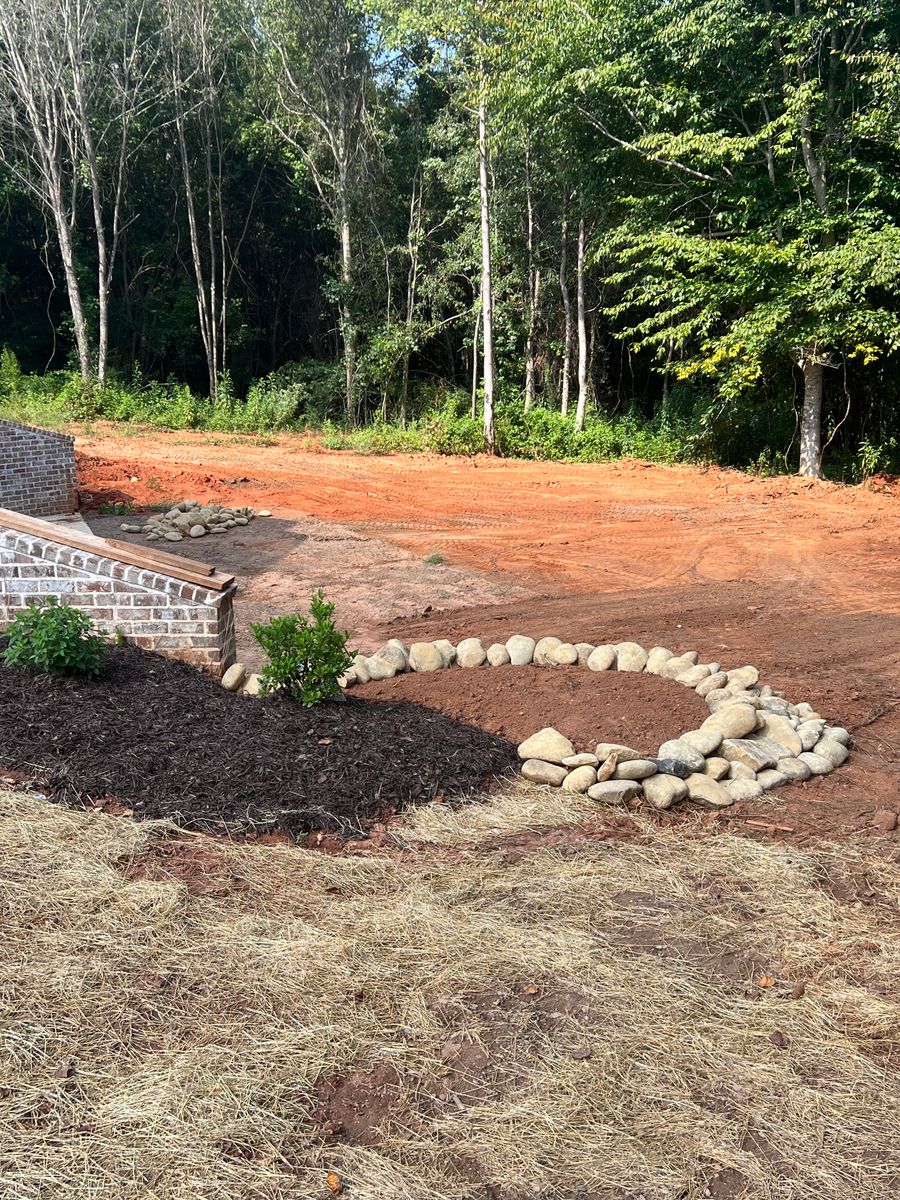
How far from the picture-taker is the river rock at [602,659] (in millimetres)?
5664

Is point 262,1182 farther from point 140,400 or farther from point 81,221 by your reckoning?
point 81,221

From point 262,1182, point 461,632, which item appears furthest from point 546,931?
point 461,632

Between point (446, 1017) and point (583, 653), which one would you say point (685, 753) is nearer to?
point (583, 653)

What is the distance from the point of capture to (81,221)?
27.6 metres

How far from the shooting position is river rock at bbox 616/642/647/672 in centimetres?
571

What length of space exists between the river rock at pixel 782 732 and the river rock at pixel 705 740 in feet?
1.27

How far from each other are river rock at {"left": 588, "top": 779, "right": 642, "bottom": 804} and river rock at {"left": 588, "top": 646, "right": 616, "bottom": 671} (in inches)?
60.4

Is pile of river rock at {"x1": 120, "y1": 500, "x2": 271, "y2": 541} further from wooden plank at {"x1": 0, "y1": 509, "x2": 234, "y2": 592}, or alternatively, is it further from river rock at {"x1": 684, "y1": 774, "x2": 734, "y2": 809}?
river rock at {"x1": 684, "y1": 774, "x2": 734, "y2": 809}

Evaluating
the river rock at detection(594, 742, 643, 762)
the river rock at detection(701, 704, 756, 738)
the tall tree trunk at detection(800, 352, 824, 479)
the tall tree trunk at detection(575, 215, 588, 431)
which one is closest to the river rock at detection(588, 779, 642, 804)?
the river rock at detection(594, 742, 643, 762)

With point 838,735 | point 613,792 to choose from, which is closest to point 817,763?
point 838,735

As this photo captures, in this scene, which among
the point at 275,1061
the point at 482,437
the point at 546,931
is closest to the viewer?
the point at 275,1061

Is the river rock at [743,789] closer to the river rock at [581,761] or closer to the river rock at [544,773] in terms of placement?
the river rock at [581,761]

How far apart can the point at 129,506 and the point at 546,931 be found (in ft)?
37.0

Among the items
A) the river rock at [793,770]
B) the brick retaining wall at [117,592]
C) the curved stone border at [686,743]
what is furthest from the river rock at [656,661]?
the brick retaining wall at [117,592]
